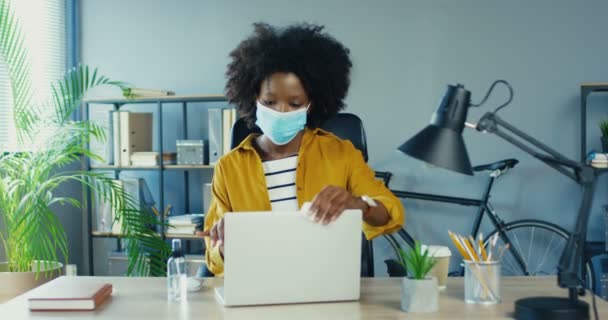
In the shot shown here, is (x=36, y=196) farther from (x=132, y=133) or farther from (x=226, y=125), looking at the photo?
(x=226, y=125)

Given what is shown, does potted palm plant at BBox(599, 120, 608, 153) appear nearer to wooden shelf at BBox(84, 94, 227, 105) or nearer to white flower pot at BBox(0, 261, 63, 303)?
wooden shelf at BBox(84, 94, 227, 105)

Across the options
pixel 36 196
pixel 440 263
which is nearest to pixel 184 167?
pixel 36 196

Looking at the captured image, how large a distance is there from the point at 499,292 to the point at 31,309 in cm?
104

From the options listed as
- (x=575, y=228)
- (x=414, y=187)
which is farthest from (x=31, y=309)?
(x=414, y=187)

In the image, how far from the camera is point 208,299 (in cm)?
174

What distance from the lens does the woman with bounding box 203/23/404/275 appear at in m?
2.15

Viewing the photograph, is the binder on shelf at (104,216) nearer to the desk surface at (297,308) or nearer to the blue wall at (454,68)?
the blue wall at (454,68)

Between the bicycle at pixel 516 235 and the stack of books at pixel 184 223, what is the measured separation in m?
1.04

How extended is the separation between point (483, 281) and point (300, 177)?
0.70 metres

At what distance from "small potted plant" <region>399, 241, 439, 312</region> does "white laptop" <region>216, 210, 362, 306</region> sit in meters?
0.12

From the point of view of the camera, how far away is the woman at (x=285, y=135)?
2.15 metres

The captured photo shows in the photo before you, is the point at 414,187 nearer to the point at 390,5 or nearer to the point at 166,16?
the point at 390,5

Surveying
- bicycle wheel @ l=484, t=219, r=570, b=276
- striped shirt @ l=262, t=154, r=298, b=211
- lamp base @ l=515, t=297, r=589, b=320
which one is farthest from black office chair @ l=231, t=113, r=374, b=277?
bicycle wheel @ l=484, t=219, r=570, b=276

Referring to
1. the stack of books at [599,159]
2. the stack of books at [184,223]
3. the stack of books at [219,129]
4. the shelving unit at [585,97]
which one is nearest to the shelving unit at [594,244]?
the shelving unit at [585,97]
